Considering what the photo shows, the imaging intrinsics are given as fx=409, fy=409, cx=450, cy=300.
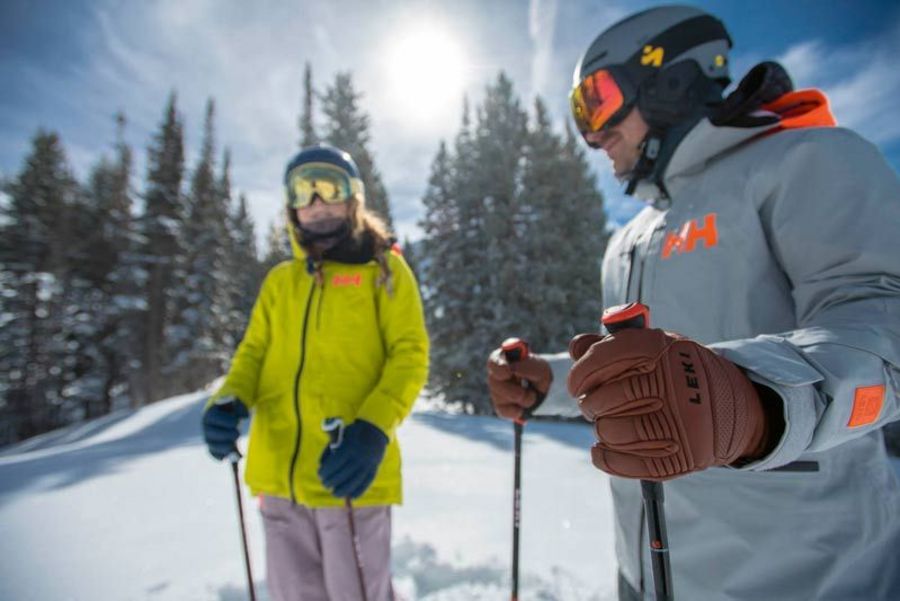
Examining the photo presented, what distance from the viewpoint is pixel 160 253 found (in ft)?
72.8

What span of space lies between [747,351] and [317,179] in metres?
2.60

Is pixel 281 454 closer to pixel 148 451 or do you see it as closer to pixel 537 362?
pixel 537 362

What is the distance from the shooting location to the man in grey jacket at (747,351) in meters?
0.78

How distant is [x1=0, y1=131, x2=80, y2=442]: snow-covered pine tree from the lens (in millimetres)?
21484

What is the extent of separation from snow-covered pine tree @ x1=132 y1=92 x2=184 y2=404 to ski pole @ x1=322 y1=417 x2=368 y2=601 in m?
23.8

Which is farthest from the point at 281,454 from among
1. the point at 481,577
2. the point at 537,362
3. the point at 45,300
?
the point at 45,300

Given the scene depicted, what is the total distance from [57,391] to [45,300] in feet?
17.1

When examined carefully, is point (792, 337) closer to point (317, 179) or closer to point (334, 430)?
point (334, 430)

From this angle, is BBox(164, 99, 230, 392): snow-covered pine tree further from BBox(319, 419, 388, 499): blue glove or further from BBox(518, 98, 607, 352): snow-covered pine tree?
BBox(319, 419, 388, 499): blue glove

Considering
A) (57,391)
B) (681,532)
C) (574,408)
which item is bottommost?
(57,391)

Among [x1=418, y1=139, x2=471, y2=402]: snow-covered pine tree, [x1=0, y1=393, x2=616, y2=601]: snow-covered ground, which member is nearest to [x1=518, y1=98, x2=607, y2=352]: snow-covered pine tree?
[x1=418, y1=139, x2=471, y2=402]: snow-covered pine tree

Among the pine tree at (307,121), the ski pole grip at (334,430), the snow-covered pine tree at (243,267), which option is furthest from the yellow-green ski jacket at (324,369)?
the snow-covered pine tree at (243,267)

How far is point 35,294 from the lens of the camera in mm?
22297

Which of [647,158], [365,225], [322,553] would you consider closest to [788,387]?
[647,158]
